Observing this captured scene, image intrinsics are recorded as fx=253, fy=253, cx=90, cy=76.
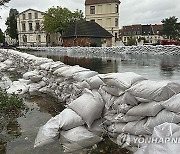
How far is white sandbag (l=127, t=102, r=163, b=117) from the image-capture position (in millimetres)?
2283

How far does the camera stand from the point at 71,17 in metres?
37.7

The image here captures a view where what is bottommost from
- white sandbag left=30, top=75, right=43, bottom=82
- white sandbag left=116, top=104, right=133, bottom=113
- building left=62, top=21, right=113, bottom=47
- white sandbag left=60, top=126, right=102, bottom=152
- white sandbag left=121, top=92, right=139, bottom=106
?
white sandbag left=60, top=126, right=102, bottom=152

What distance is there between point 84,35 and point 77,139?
26007 mm

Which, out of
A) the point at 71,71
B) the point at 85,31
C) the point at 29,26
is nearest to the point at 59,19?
the point at 85,31

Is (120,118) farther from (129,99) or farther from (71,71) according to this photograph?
(71,71)

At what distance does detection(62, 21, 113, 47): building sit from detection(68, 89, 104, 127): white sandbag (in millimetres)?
24101

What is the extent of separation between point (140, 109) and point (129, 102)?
0.70 ft

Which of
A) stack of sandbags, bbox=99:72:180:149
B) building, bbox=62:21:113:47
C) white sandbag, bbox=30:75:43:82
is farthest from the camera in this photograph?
building, bbox=62:21:113:47

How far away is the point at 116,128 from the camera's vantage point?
9.07ft

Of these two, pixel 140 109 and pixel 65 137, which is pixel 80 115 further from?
pixel 140 109

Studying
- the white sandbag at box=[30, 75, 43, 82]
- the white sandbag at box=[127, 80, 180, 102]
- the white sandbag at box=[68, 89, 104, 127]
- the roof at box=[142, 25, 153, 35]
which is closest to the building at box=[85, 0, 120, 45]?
the roof at box=[142, 25, 153, 35]

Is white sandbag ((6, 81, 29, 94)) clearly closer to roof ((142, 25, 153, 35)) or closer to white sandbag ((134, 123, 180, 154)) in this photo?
white sandbag ((134, 123, 180, 154))

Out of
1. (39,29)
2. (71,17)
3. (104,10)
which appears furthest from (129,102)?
(39,29)

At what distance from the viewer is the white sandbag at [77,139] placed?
8.71 feet
